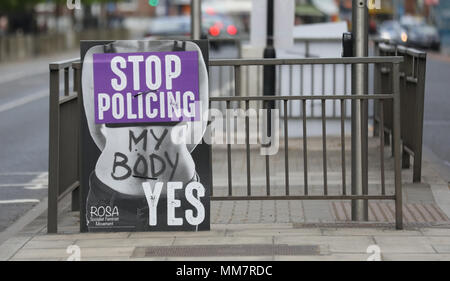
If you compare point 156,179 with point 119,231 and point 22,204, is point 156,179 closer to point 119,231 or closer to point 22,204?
point 119,231

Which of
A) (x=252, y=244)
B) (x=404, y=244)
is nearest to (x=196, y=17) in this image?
(x=252, y=244)

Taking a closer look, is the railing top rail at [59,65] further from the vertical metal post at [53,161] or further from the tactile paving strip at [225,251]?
the tactile paving strip at [225,251]

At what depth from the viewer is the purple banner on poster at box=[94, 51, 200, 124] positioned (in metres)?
7.83

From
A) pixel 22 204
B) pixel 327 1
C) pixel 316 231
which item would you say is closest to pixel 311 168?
pixel 22 204

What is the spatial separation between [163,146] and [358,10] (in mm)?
1740

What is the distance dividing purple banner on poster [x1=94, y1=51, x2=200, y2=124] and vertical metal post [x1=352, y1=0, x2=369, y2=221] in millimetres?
1202

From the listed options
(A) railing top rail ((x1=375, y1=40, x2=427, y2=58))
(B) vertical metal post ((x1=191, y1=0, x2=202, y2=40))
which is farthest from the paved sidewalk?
(B) vertical metal post ((x1=191, y1=0, x2=202, y2=40))

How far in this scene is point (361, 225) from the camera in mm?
8156

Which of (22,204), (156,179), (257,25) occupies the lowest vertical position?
(22,204)

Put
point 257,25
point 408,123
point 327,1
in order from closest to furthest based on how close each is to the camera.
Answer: point 408,123 → point 257,25 → point 327,1

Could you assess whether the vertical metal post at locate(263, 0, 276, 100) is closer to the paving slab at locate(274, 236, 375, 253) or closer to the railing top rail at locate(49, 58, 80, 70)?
the railing top rail at locate(49, 58, 80, 70)

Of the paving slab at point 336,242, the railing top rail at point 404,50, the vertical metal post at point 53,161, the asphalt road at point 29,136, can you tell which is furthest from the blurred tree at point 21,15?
the paving slab at point 336,242

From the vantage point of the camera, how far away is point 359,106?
27.2 ft

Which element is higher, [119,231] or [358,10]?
[358,10]
